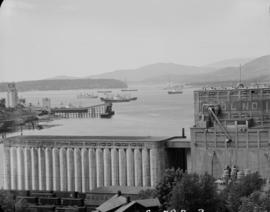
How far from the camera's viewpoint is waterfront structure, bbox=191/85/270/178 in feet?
33.8

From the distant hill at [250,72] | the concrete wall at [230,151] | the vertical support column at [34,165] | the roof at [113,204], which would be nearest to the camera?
the roof at [113,204]

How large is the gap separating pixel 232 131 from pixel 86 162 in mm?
2876

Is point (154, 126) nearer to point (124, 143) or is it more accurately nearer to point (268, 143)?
point (124, 143)

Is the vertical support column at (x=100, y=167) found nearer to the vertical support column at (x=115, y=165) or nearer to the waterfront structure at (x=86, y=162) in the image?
the waterfront structure at (x=86, y=162)

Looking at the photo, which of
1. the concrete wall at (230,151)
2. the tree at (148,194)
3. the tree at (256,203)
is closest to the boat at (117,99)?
the concrete wall at (230,151)

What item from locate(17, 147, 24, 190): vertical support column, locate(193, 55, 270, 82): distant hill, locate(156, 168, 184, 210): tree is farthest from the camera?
locate(193, 55, 270, 82): distant hill

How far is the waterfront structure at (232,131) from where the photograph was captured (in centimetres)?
1030

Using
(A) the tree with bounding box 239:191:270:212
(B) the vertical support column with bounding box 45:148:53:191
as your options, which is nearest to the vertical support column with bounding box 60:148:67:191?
(B) the vertical support column with bounding box 45:148:53:191

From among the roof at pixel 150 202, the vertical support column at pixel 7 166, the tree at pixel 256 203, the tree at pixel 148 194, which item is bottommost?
the vertical support column at pixel 7 166

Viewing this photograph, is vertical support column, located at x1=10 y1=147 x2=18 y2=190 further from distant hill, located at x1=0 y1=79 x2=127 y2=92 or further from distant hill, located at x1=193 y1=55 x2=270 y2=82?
distant hill, located at x1=0 y1=79 x2=127 y2=92

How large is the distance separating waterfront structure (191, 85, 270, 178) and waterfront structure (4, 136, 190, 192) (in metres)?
0.59

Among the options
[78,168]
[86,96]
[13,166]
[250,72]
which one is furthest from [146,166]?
[86,96]

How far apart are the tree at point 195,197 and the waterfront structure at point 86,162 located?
13.7 ft

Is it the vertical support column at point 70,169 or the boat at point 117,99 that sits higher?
the boat at point 117,99
